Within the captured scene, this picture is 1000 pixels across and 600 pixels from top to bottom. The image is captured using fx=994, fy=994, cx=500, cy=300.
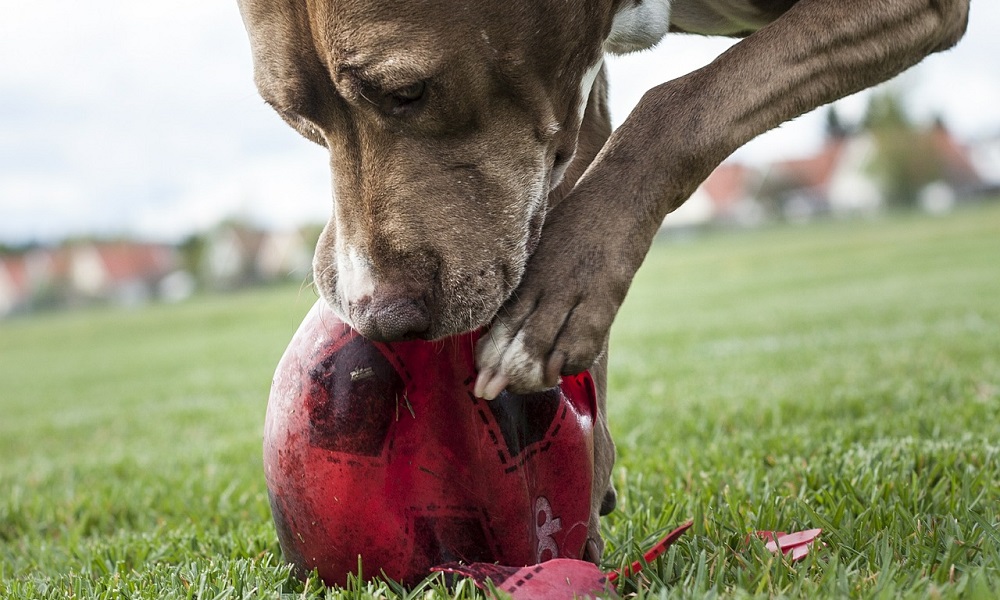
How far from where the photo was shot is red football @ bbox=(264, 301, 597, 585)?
2.18 meters

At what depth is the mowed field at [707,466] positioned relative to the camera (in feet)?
7.19

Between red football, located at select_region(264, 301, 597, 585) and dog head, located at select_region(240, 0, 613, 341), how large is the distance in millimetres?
129

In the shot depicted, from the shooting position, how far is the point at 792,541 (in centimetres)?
226

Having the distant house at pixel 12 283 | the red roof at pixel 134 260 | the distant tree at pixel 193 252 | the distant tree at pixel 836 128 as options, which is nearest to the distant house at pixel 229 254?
the distant tree at pixel 193 252

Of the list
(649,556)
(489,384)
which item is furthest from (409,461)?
(649,556)

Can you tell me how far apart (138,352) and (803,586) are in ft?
54.8

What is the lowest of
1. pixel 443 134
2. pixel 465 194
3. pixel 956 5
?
pixel 465 194

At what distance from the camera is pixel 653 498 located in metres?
3.05

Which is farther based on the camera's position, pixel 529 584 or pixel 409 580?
pixel 409 580

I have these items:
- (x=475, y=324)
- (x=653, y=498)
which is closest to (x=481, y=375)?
(x=475, y=324)

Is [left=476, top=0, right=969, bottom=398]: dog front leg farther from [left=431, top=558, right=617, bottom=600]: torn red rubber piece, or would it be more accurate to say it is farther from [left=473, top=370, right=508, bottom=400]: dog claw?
[left=431, top=558, right=617, bottom=600]: torn red rubber piece

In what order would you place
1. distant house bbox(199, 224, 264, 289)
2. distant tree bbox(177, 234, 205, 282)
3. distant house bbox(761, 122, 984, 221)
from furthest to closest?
1. distant tree bbox(177, 234, 205, 282)
2. distant house bbox(199, 224, 264, 289)
3. distant house bbox(761, 122, 984, 221)

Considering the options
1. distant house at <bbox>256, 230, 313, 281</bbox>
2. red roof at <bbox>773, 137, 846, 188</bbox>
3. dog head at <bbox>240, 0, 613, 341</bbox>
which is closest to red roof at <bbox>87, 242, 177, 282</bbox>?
distant house at <bbox>256, 230, 313, 281</bbox>

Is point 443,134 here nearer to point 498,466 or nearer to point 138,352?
point 498,466
